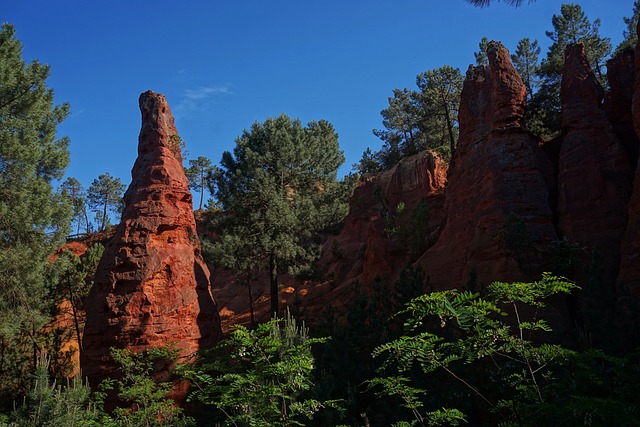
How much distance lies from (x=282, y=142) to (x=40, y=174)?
13.2 metres

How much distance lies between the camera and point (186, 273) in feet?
60.1

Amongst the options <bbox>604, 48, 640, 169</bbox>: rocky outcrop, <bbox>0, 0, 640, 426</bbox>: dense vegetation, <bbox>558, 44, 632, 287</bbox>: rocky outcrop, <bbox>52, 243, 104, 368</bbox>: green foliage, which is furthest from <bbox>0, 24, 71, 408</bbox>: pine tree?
<bbox>604, 48, 640, 169</bbox>: rocky outcrop

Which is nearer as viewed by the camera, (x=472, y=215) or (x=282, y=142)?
(x=472, y=215)

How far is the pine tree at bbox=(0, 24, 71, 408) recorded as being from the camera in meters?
15.7

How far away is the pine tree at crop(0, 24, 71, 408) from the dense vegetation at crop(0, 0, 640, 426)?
5 cm

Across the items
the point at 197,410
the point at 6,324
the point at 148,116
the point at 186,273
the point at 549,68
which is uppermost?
the point at 549,68

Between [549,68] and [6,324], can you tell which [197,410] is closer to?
[6,324]

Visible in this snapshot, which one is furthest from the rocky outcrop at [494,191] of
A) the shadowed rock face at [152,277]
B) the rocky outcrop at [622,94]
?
the shadowed rock face at [152,277]

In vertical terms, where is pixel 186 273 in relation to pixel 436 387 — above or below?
above

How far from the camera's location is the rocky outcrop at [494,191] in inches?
734

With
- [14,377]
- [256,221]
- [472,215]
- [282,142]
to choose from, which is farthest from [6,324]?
[472,215]

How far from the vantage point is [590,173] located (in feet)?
64.3

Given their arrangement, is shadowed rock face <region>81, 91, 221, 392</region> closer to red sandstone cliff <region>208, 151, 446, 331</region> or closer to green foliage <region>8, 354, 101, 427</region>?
green foliage <region>8, 354, 101, 427</region>

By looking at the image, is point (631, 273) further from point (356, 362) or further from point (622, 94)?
point (356, 362)
